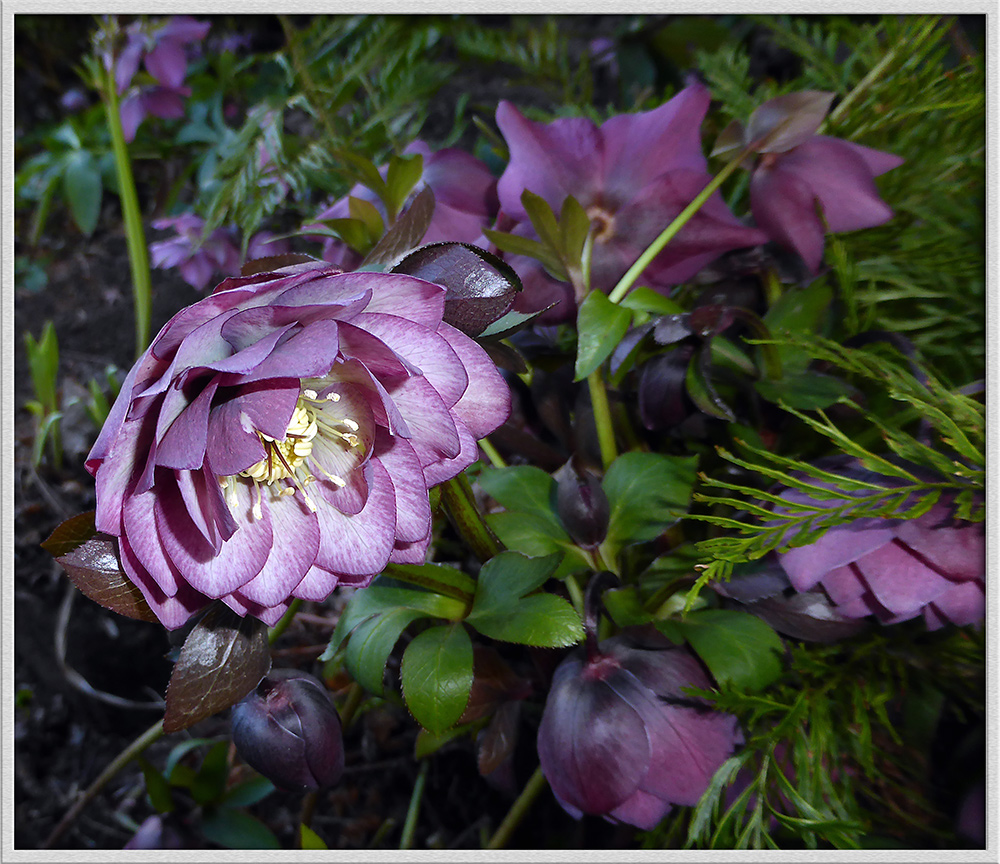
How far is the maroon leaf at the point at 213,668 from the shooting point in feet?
1.12

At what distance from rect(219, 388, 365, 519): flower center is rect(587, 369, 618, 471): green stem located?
17 cm

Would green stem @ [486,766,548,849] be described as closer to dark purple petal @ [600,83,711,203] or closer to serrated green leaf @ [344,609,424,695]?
serrated green leaf @ [344,609,424,695]

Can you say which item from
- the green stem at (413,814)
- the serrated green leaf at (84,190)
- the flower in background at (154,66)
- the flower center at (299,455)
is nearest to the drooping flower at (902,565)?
the flower center at (299,455)

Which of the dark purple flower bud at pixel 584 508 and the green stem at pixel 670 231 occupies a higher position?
the green stem at pixel 670 231

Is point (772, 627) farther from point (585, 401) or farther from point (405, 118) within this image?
A: point (405, 118)

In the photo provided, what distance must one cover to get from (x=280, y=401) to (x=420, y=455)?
67 mm

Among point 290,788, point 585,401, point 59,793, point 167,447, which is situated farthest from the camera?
point 59,793

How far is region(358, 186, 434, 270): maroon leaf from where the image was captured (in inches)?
14.1

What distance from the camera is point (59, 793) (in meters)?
0.77

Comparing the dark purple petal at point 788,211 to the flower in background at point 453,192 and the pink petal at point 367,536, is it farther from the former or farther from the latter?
the pink petal at point 367,536

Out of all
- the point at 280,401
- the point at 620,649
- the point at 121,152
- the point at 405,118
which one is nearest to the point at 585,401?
the point at 620,649

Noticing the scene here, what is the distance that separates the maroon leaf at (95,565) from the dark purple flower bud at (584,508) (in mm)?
230

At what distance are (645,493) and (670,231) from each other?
0.55 feet

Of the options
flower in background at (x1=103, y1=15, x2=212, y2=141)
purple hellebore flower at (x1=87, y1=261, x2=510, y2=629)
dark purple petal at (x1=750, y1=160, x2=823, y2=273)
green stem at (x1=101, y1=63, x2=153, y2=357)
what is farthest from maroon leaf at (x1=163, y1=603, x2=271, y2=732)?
flower in background at (x1=103, y1=15, x2=212, y2=141)
